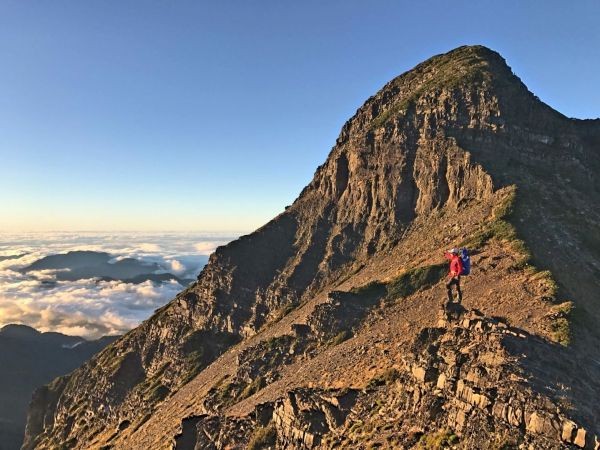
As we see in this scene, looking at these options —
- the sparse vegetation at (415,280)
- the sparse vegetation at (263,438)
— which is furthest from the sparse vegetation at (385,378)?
the sparse vegetation at (415,280)

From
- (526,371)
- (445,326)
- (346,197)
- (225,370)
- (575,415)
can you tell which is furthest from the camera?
(346,197)

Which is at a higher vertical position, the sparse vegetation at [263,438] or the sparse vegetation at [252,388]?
the sparse vegetation at [263,438]

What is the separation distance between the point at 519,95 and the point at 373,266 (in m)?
33.2

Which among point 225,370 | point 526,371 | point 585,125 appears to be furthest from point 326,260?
point 526,371

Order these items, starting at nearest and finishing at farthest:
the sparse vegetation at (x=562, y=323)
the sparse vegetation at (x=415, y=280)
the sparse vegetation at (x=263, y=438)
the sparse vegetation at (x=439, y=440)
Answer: the sparse vegetation at (x=439, y=440) < the sparse vegetation at (x=263, y=438) < the sparse vegetation at (x=562, y=323) < the sparse vegetation at (x=415, y=280)

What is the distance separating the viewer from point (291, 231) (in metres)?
80.9

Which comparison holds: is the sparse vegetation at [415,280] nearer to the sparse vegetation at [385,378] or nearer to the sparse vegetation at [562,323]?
the sparse vegetation at [562,323]

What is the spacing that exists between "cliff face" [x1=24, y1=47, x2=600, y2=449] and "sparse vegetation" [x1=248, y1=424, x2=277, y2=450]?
44.5 inches

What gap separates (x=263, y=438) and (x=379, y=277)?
30.0 meters

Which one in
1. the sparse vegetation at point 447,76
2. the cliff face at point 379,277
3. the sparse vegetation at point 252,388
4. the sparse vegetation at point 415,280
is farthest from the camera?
the sparse vegetation at point 447,76

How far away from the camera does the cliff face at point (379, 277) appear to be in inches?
1286

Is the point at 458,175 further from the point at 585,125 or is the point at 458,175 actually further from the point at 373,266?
the point at 585,125

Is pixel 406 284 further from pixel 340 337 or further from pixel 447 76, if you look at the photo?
pixel 447 76

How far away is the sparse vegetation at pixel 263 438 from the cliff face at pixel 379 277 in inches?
44.5
